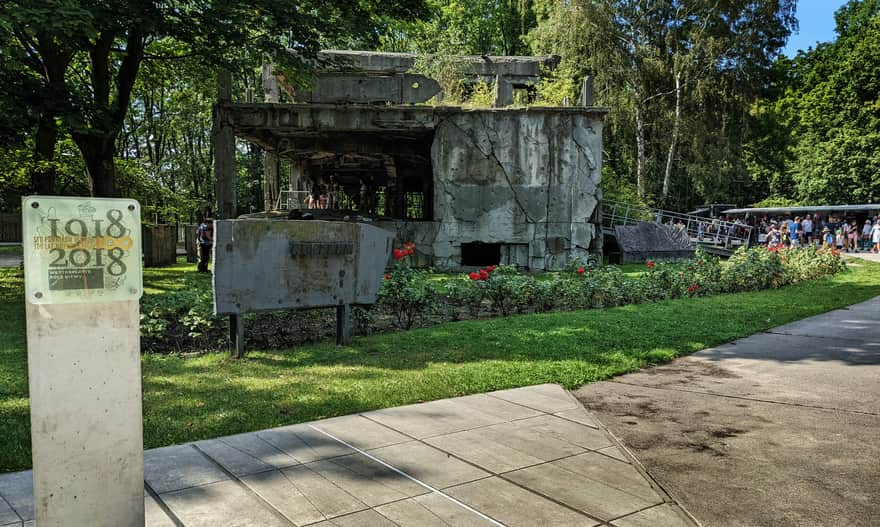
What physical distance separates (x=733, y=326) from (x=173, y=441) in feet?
24.1

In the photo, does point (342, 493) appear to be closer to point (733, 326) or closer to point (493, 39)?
point (733, 326)

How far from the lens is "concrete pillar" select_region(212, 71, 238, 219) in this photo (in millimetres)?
17891

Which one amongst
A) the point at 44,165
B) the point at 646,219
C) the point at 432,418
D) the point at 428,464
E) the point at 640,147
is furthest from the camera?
the point at 640,147

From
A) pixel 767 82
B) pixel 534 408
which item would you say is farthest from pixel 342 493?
pixel 767 82

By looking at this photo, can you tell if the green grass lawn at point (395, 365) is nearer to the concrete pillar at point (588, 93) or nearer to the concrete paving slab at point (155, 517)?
the concrete paving slab at point (155, 517)

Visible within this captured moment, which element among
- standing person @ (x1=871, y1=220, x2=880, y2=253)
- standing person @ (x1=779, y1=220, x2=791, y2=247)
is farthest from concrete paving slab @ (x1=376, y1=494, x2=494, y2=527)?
standing person @ (x1=871, y1=220, x2=880, y2=253)

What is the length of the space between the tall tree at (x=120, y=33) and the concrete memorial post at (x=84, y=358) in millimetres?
8178

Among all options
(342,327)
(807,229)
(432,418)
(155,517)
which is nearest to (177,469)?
(155,517)

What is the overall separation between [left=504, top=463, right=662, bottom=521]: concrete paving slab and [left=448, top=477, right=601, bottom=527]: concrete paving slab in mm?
74

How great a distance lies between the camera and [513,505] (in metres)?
3.19

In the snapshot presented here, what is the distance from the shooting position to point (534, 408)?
4.93 m

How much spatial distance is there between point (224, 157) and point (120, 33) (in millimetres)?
6395

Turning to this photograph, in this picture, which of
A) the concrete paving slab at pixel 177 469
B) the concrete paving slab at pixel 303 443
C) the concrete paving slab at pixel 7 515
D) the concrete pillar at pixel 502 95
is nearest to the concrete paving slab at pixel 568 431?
the concrete paving slab at pixel 303 443

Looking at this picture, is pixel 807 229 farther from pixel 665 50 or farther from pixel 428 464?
pixel 428 464
